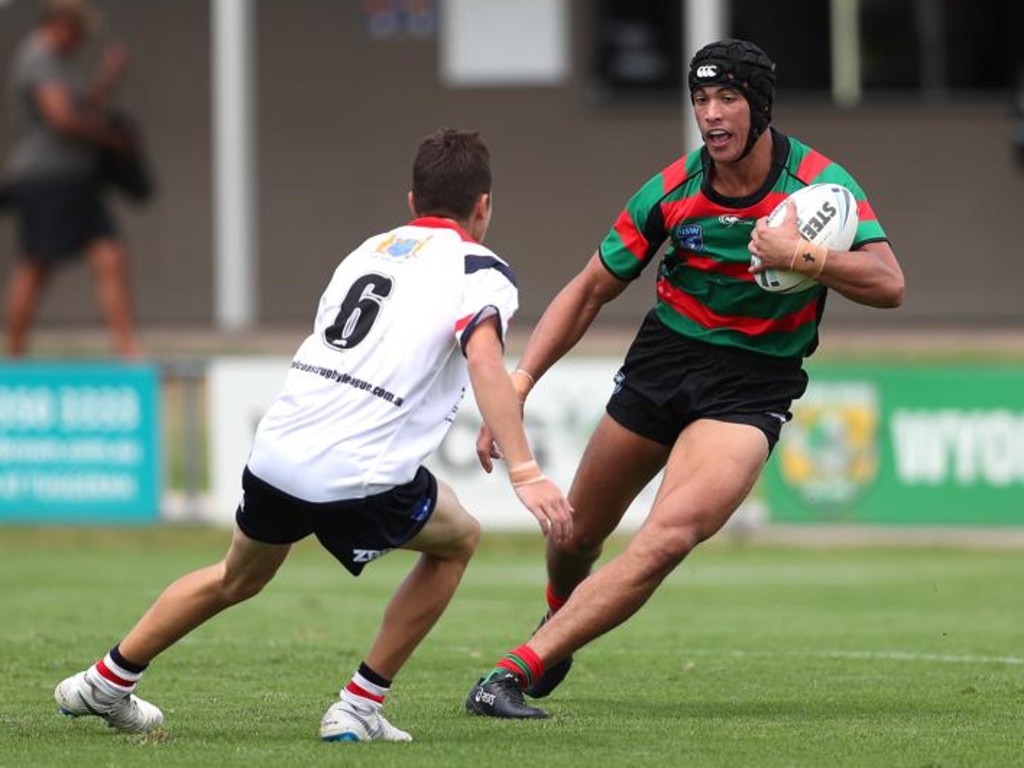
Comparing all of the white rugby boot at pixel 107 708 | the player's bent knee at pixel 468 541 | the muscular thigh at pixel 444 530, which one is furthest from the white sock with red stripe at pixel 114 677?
the player's bent knee at pixel 468 541

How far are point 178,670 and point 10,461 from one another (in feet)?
24.7

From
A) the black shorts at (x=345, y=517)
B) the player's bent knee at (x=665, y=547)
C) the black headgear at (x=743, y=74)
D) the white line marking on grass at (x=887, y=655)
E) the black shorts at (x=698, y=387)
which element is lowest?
the white line marking on grass at (x=887, y=655)

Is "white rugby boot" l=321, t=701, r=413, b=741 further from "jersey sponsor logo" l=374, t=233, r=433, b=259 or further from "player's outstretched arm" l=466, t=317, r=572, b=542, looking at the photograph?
"jersey sponsor logo" l=374, t=233, r=433, b=259

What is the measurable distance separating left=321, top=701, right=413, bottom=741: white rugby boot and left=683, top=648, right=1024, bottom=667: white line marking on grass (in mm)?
2769

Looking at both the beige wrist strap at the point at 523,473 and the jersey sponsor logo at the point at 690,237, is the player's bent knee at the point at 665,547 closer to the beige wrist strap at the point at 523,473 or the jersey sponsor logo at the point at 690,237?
the beige wrist strap at the point at 523,473

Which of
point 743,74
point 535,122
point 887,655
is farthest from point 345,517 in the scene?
point 535,122

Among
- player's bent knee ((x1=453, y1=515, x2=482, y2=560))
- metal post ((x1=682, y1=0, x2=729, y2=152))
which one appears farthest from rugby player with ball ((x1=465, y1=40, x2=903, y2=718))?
metal post ((x1=682, y1=0, x2=729, y2=152))

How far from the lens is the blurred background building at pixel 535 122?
853 inches

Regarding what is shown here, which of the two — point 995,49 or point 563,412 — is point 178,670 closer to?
point 563,412

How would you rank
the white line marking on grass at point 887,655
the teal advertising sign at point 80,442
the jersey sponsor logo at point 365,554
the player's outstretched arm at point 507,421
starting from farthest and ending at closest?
the teal advertising sign at point 80,442, the white line marking on grass at point 887,655, the jersey sponsor logo at point 365,554, the player's outstretched arm at point 507,421

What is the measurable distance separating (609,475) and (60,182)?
404 inches

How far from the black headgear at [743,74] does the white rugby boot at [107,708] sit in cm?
Result: 251

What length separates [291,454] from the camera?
6.59 m

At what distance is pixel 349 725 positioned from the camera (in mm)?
6758
